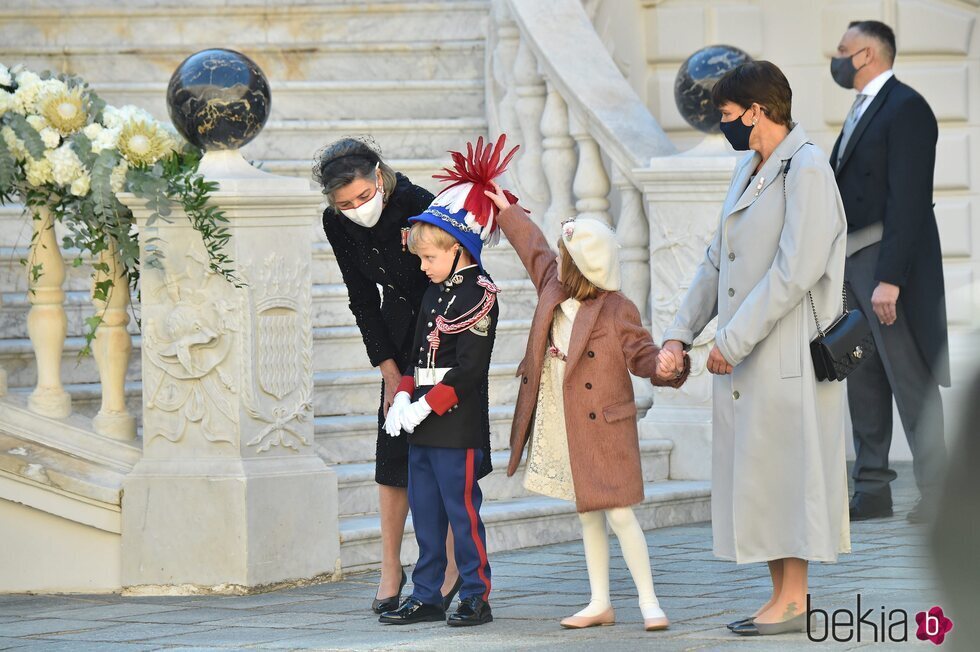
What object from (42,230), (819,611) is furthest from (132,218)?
(819,611)

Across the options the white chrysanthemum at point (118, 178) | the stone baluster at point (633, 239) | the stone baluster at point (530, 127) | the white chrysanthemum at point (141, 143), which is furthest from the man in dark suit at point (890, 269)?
the white chrysanthemum at point (118, 178)

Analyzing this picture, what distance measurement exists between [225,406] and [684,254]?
239 cm

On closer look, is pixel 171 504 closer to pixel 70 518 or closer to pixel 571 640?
pixel 70 518

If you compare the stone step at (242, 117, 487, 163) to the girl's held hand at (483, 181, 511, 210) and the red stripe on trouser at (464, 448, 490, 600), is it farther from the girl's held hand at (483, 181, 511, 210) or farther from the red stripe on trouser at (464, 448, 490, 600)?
the red stripe on trouser at (464, 448, 490, 600)

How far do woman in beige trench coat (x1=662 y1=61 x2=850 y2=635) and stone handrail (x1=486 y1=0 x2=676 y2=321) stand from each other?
98.0 inches

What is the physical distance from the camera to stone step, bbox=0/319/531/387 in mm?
6660

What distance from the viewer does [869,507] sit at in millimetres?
6809

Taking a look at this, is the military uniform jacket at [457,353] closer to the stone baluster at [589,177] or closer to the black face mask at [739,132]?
the black face mask at [739,132]

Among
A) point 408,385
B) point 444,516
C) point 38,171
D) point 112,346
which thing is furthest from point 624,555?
point 38,171

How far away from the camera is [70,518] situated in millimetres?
5844

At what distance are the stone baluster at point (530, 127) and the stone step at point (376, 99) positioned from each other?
0.79 meters

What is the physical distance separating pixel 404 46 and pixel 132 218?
343 centimetres

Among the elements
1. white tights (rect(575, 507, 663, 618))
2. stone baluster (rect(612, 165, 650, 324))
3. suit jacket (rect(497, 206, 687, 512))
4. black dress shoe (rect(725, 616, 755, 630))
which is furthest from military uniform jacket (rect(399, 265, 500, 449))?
stone baluster (rect(612, 165, 650, 324))

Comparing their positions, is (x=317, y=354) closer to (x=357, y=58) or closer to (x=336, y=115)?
(x=336, y=115)
